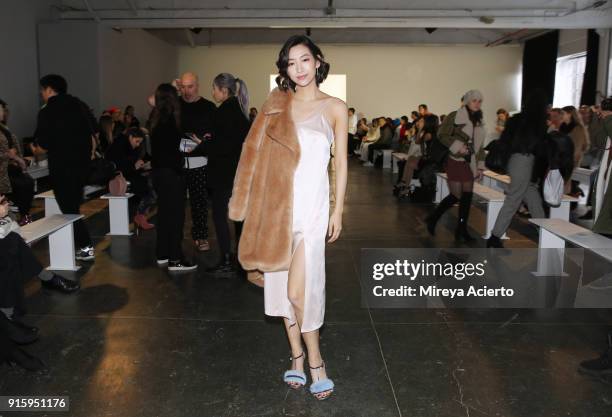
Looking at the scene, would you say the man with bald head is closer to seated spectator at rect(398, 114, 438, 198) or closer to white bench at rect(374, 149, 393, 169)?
seated spectator at rect(398, 114, 438, 198)

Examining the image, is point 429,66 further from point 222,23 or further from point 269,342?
Result: point 269,342

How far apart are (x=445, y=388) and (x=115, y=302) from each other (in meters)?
2.29

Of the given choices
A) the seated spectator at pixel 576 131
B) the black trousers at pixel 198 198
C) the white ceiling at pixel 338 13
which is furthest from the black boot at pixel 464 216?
the white ceiling at pixel 338 13

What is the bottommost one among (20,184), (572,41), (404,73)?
(20,184)

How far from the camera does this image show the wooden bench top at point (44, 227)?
13.1 feet

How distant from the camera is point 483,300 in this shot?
13.3 feet

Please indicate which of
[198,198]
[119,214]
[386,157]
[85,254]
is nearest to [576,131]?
[198,198]

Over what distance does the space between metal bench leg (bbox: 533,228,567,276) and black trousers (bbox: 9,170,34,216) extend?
5.25 meters

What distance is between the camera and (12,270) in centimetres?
320

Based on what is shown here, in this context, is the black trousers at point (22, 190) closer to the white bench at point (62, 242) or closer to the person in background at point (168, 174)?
the white bench at point (62, 242)

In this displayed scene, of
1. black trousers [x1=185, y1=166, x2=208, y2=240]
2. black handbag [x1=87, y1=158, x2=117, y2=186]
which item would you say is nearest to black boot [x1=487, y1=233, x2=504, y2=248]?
black trousers [x1=185, y1=166, x2=208, y2=240]

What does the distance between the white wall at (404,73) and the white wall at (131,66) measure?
266 centimetres

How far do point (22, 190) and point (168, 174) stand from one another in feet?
9.38

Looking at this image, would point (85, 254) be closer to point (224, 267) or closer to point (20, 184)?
point (224, 267)
